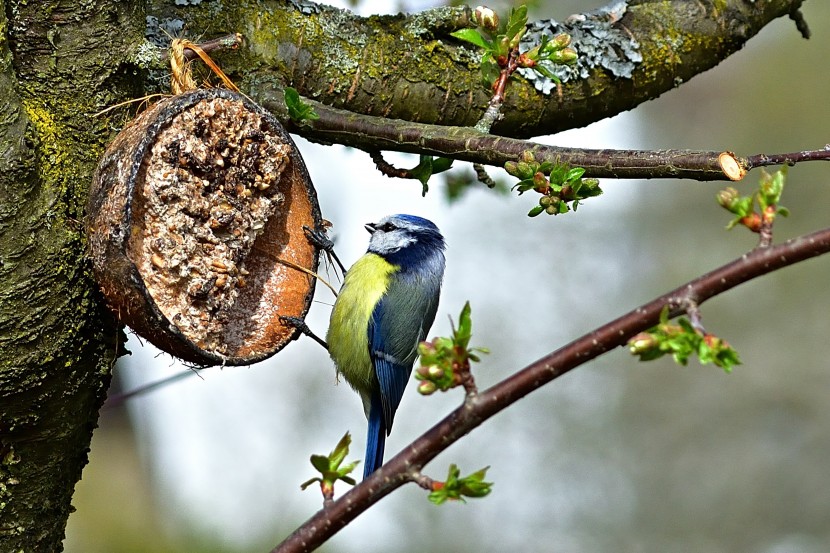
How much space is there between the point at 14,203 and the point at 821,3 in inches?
413

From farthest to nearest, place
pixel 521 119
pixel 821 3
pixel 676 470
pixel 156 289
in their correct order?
pixel 821 3, pixel 676 470, pixel 521 119, pixel 156 289

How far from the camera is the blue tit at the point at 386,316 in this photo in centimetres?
310

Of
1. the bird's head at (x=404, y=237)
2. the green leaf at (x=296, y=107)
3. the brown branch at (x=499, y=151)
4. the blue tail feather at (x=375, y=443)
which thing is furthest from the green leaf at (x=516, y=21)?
the blue tail feather at (x=375, y=443)

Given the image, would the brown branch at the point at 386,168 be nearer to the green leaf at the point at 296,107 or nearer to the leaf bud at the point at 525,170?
the green leaf at the point at 296,107

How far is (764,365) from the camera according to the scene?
811cm

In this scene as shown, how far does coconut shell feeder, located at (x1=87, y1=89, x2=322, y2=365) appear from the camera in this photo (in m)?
1.76

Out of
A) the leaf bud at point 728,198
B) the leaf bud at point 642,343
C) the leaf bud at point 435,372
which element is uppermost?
the leaf bud at point 728,198

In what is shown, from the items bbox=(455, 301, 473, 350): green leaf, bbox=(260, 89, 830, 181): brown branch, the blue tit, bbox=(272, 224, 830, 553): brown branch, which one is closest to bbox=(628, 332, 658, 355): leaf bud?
bbox=(272, 224, 830, 553): brown branch

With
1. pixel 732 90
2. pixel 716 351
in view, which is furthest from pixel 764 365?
pixel 716 351

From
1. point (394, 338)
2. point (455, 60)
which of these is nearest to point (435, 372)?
point (455, 60)

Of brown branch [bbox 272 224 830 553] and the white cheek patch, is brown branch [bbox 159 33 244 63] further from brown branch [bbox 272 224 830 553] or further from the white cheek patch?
the white cheek patch

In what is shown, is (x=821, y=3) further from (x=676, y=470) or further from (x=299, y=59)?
(x=299, y=59)

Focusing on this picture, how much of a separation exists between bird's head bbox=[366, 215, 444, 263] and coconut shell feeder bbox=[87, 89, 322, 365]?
1.05 m

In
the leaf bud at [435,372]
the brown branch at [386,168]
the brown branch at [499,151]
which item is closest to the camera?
the leaf bud at [435,372]
